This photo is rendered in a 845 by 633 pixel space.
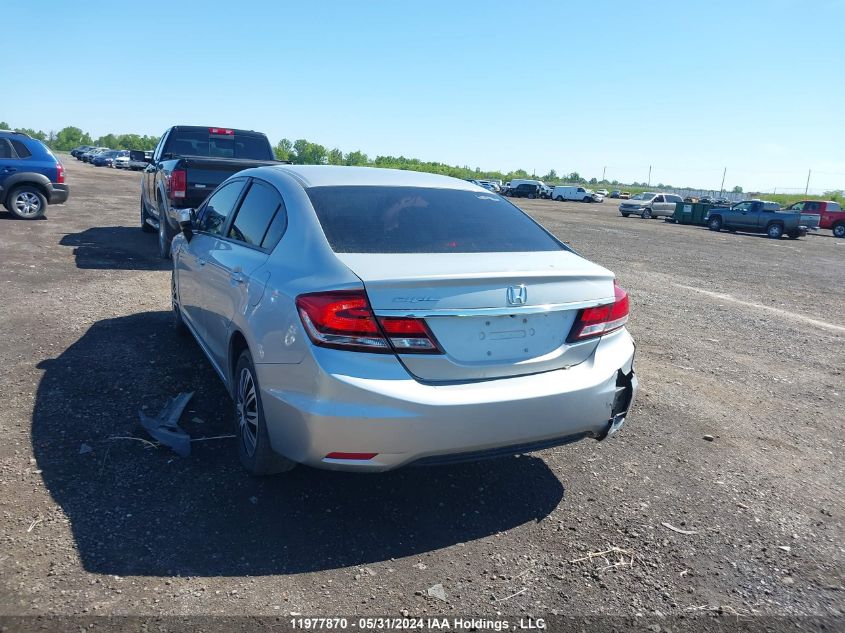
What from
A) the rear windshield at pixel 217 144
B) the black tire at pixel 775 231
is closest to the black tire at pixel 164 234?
the rear windshield at pixel 217 144

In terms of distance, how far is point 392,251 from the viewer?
3375 mm

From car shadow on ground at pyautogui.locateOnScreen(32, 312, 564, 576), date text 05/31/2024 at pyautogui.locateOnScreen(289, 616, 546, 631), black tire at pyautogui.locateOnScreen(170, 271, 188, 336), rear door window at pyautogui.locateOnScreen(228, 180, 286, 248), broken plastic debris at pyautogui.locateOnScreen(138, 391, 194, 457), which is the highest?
rear door window at pyautogui.locateOnScreen(228, 180, 286, 248)

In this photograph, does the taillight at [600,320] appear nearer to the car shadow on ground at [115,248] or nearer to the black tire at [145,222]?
the car shadow on ground at [115,248]

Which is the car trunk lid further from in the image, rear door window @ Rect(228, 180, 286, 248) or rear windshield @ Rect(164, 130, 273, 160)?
rear windshield @ Rect(164, 130, 273, 160)

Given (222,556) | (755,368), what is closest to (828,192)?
(755,368)

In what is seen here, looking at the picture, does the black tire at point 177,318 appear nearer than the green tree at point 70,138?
Yes

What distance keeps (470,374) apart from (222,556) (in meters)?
1.39

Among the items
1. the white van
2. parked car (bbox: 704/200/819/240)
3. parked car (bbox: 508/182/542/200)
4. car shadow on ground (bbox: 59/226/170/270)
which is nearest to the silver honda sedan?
car shadow on ground (bbox: 59/226/170/270)

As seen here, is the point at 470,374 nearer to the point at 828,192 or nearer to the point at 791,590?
the point at 791,590

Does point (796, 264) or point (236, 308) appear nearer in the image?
point (236, 308)

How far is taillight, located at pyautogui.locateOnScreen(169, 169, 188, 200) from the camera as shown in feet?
31.5

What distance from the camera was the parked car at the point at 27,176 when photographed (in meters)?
14.2

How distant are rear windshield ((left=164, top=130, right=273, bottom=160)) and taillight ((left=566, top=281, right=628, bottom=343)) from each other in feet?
32.6

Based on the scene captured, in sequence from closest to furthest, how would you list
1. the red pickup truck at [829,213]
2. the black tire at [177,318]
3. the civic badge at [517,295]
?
the civic badge at [517,295] → the black tire at [177,318] → the red pickup truck at [829,213]
